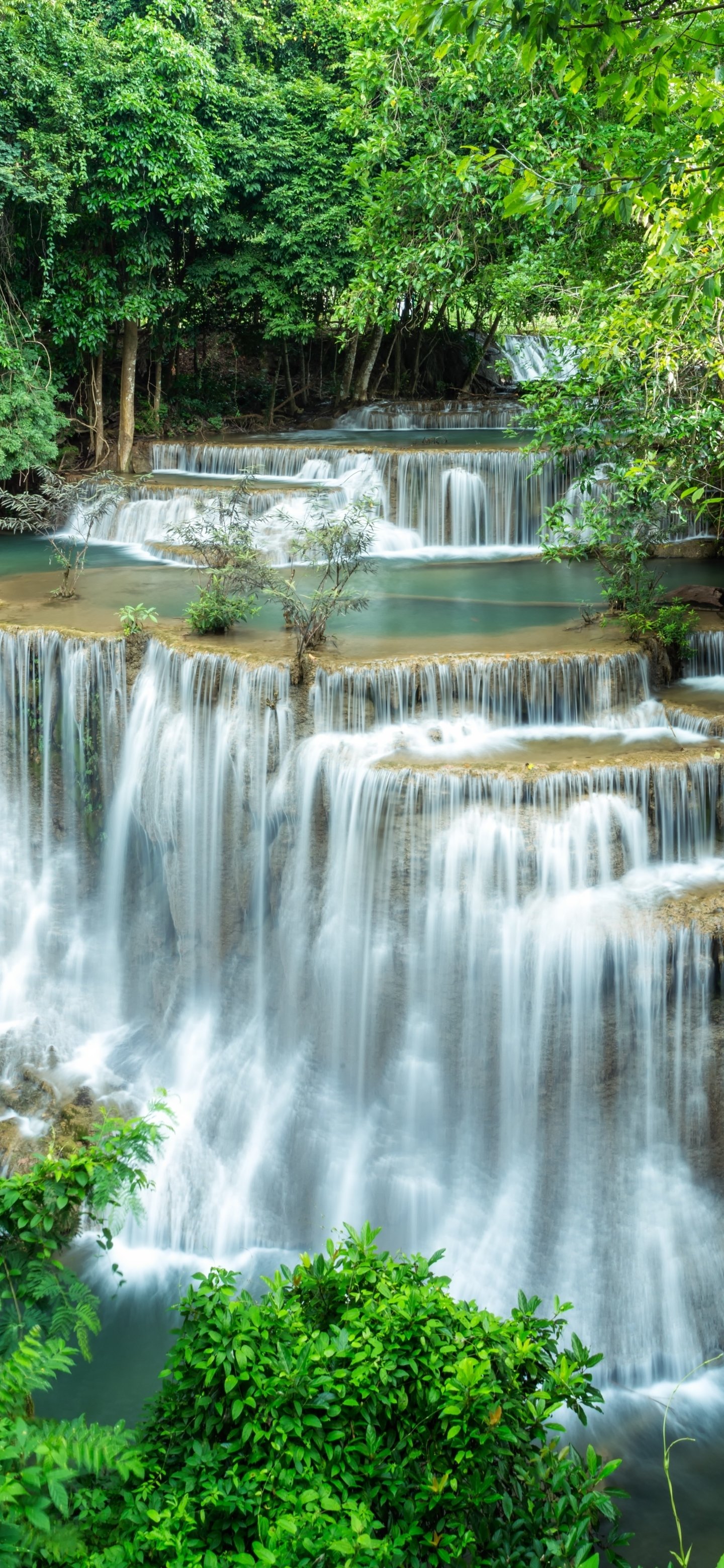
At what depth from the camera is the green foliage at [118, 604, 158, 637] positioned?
972 centimetres

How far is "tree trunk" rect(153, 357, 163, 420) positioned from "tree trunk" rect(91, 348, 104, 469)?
1385 millimetres

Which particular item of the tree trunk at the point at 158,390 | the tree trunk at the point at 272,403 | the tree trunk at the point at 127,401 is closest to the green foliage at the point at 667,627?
the tree trunk at the point at 127,401

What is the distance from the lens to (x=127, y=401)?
686 inches

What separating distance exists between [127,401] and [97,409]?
0.61 metres

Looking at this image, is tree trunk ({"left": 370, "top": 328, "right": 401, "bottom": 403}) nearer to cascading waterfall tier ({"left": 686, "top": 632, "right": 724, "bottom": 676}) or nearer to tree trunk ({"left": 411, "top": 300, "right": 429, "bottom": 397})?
tree trunk ({"left": 411, "top": 300, "right": 429, "bottom": 397})

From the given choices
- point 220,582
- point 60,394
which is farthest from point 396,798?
point 60,394

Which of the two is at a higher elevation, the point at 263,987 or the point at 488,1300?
the point at 263,987

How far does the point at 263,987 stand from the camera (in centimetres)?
866

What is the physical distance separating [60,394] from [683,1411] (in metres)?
14.9

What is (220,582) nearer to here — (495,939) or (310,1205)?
(495,939)

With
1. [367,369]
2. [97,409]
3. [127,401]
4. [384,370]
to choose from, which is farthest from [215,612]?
[384,370]

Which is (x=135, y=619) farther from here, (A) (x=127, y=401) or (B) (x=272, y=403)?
(B) (x=272, y=403)

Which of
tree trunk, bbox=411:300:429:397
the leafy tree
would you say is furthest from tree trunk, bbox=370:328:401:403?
the leafy tree

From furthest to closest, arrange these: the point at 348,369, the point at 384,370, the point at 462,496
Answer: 1. the point at 384,370
2. the point at 348,369
3. the point at 462,496
